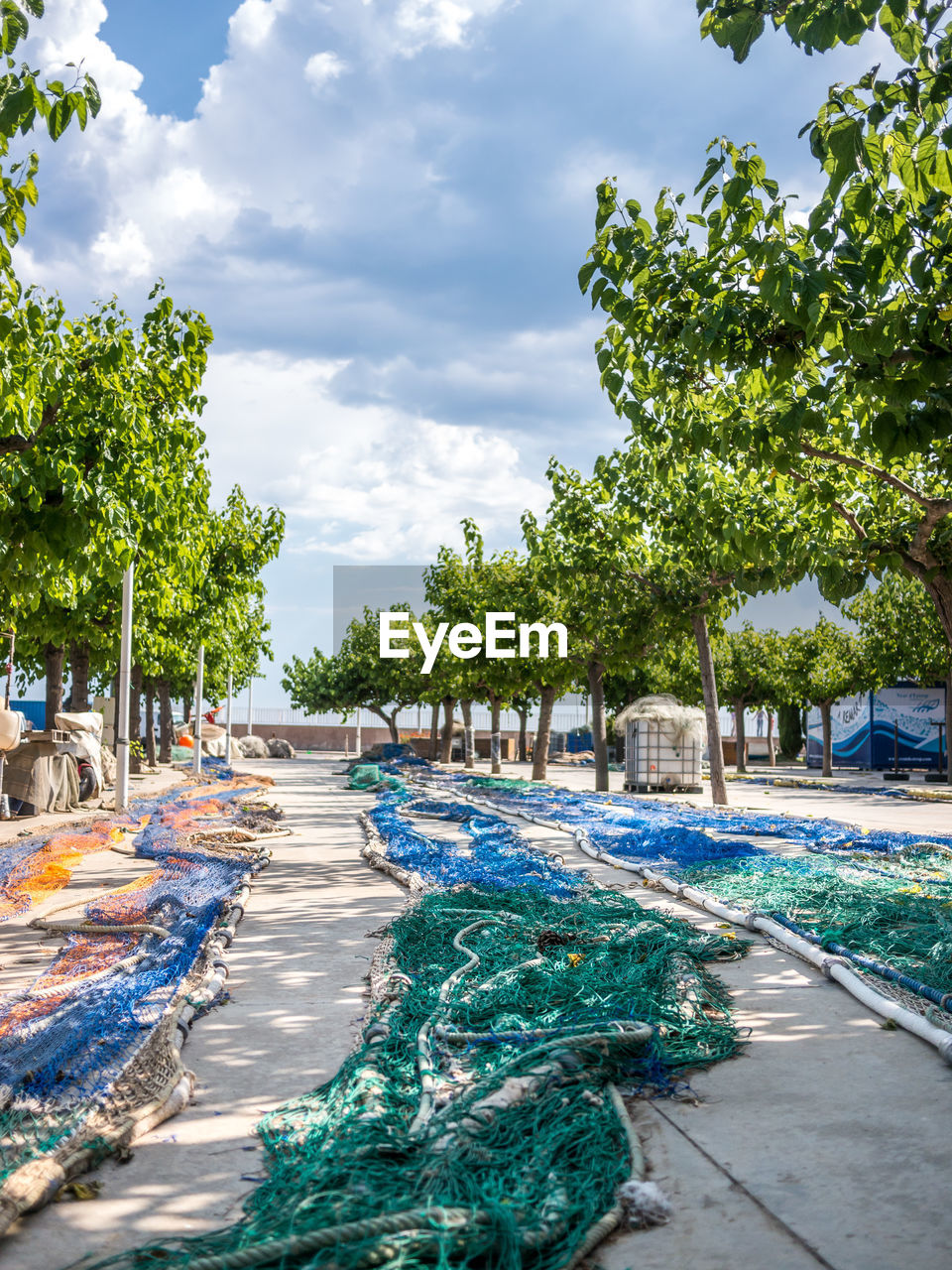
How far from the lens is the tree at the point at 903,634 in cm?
2811

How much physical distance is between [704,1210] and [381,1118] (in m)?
0.96

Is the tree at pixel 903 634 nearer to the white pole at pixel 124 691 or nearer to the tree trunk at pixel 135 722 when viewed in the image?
the tree trunk at pixel 135 722

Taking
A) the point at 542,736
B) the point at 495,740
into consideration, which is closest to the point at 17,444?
the point at 542,736

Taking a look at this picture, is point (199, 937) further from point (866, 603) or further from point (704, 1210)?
point (866, 603)

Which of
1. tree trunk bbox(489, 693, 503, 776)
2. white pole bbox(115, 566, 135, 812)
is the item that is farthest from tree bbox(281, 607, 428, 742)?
white pole bbox(115, 566, 135, 812)

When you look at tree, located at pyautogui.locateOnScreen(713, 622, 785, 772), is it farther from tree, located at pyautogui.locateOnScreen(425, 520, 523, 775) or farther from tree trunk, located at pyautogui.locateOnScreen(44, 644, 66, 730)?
tree trunk, located at pyautogui.locateOnScreen(44, 644, 66, 730)

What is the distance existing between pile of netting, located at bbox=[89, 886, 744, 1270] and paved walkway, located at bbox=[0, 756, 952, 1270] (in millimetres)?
150

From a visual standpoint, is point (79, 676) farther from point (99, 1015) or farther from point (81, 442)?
point (99, 1015)

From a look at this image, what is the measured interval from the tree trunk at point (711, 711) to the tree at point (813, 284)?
963cm

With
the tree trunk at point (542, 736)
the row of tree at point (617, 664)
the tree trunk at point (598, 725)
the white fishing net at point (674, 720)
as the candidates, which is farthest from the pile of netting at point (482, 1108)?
the tree trunk at point (542, 736)

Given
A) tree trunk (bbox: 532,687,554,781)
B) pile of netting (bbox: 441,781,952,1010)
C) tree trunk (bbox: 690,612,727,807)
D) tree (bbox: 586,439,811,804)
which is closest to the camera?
pile of netting (bbox: 441,781,952,1010)

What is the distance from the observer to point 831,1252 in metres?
2.34

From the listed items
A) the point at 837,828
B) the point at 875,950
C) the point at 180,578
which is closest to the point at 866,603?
the point at 837,828

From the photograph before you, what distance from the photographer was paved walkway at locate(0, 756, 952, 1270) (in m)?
2.40
